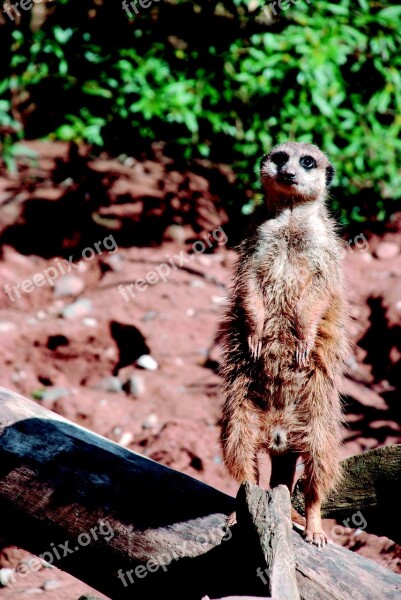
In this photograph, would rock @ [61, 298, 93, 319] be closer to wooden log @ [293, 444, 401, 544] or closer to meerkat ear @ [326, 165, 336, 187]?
meerkat ear @ [326, 165, 336, 187]

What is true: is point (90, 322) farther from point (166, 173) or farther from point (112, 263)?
point (166, 173)

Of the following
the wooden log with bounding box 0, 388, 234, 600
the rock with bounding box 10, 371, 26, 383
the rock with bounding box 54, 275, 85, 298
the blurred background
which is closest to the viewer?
the wooden log with bounding box 0, 388, 234, 600

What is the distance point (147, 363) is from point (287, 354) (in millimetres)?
1819

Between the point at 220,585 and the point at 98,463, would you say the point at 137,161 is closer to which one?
the point at 98,463

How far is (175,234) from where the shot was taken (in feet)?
16.2

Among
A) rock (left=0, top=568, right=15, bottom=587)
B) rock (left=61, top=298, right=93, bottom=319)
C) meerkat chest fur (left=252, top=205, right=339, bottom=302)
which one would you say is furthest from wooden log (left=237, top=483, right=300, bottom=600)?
rock (left=61, top=298, right=93, bottom=319)

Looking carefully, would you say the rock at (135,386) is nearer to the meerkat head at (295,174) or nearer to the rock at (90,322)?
the rock at (90,322)

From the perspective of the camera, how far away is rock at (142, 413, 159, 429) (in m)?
3.72

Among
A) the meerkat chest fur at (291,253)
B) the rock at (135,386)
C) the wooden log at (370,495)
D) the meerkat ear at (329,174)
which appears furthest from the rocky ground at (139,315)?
the meerkat chest fur at (291,253)

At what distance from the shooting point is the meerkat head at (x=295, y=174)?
257cm

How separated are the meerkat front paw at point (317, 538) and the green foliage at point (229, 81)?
120 inches

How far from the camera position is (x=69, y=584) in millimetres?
3029

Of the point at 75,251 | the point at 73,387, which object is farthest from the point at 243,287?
the point at 75,251

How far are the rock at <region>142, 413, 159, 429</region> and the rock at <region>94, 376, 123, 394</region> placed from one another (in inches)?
12.5
